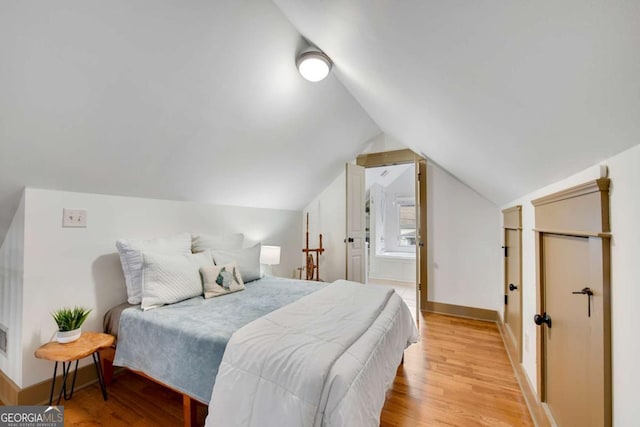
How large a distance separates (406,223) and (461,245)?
2.74m

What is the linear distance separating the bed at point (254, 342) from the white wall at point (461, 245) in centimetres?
171

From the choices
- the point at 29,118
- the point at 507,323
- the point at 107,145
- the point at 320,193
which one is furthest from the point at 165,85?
the point at 507,323

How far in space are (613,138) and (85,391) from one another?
10.7 feet

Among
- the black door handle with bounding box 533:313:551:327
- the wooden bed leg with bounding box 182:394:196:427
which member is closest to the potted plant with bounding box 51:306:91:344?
the wooden bed leg with bounding box 182:394:196:427

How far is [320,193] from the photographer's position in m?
4.74

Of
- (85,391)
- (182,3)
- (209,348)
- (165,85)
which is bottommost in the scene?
(85,391)

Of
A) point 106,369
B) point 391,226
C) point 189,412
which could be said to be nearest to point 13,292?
point 106,369

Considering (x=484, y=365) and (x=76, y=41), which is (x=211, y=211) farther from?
(x=484, y=365)

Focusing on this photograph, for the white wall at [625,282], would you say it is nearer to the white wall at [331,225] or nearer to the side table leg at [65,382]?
the side table leg at [65,382]

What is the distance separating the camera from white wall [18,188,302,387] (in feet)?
5.94

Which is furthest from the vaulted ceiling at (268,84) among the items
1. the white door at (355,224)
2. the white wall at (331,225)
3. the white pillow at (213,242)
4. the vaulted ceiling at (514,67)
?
the white wall at (331,225)

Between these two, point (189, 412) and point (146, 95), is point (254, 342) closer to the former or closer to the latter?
point (189, 412)

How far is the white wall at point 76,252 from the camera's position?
1811 millimetres

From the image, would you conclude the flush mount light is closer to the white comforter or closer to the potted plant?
the white comforter
